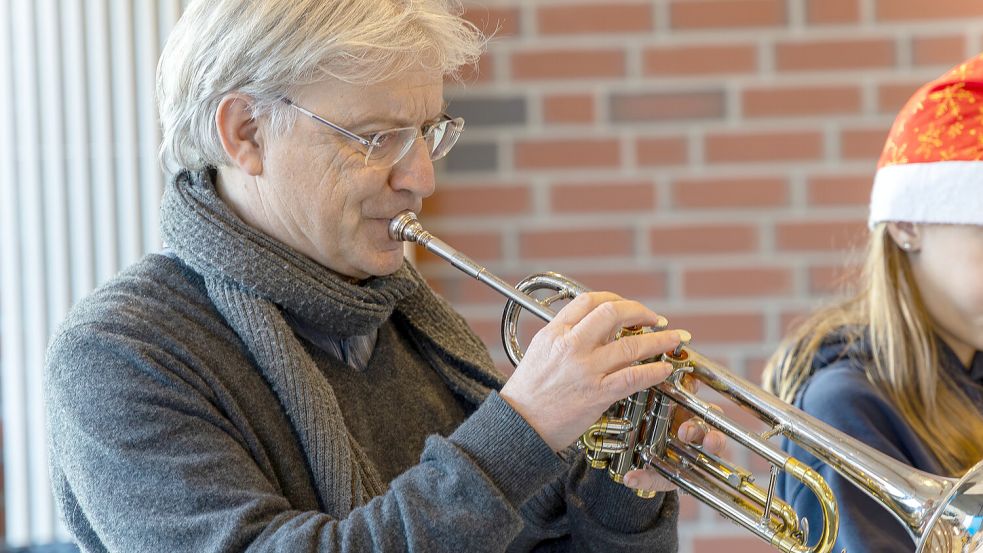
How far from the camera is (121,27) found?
85.3 inches

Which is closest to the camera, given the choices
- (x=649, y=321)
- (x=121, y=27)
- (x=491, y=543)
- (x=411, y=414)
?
(x=491, y=543)

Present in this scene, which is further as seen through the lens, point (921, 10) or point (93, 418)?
Answer: point (921, 10)

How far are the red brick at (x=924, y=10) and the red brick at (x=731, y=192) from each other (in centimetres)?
36

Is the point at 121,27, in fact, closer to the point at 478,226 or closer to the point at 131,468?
the point at 478,226

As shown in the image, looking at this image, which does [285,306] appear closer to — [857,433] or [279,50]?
[279,50]

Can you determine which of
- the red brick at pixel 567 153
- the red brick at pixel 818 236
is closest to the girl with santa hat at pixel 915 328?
the red brick at pixel 818 236

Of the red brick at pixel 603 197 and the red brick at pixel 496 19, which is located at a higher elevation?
the red brick at pixel 496 19

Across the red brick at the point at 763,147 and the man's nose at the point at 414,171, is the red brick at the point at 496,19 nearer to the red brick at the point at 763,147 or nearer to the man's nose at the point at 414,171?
the red brick at the point at 763,147

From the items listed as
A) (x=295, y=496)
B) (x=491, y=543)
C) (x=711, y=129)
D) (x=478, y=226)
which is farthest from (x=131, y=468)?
(x=711, y=129)

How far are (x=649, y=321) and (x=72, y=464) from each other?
574mm

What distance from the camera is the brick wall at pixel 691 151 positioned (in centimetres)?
219

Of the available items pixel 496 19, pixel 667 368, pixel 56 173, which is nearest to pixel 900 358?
pixel 667 368

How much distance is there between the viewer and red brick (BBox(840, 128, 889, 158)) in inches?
86.5

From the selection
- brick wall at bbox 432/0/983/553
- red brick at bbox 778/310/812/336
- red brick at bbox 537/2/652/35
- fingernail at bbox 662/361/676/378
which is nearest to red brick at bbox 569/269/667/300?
brick wall at bbox 432/0/983/553
